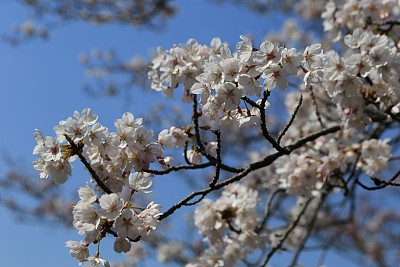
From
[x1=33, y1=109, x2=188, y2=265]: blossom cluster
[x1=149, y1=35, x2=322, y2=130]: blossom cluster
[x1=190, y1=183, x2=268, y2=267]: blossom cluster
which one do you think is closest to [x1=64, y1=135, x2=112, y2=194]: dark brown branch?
[x1=33, y1=109, x2=188, y2=265]: blossom cluster

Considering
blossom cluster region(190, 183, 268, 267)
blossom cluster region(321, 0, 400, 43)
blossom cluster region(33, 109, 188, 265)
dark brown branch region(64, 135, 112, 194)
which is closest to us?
blossom cluster region(33, 109, 188, 265)

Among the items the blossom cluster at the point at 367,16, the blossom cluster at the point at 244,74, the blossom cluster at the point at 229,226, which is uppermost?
the blossom cluster at the point at 367,16

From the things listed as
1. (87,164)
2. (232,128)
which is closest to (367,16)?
(232,128)

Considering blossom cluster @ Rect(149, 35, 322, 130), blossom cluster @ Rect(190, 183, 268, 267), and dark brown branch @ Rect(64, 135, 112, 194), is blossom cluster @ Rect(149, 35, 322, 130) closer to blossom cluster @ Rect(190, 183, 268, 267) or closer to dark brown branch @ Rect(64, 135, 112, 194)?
dark brown branch @ Rect(64, 135, 112, 194)

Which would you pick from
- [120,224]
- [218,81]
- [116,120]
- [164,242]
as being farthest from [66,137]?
[164,242]

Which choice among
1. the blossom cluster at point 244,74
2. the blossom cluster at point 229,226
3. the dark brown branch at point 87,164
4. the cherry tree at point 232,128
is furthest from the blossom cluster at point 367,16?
the dark brown branch at point 87,164

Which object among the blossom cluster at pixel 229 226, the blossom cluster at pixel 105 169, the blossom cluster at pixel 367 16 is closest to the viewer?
the blossom cluster at pixel 105 169

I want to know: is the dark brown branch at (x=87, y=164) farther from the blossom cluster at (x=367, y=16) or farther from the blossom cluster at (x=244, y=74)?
the blossom cluster at (x=367, y=16)

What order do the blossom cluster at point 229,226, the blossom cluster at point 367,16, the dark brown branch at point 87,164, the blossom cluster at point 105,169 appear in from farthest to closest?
the blossom cluster at point 367,16 < the blossom cluster at point 229,226 < the dark brown branch at point 87,164 < the blossom cluster at point 105,169

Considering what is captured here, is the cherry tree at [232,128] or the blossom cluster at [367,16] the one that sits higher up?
the blossom cluster at [367,16]

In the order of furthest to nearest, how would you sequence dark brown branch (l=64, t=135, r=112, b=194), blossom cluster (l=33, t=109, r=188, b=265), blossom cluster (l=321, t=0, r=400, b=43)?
blossom cluster (l=321, t=0, r=400, b=43)
dark brown branch (l=64, t=135, r=112, b=194)
blossom cluster (l=33, t=109, r=188, b=265)

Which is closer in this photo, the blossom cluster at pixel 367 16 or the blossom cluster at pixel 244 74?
the blossom cluster at pixel 244 74

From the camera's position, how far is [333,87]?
2.58 metres

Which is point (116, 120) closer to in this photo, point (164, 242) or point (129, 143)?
point (129, 143)
